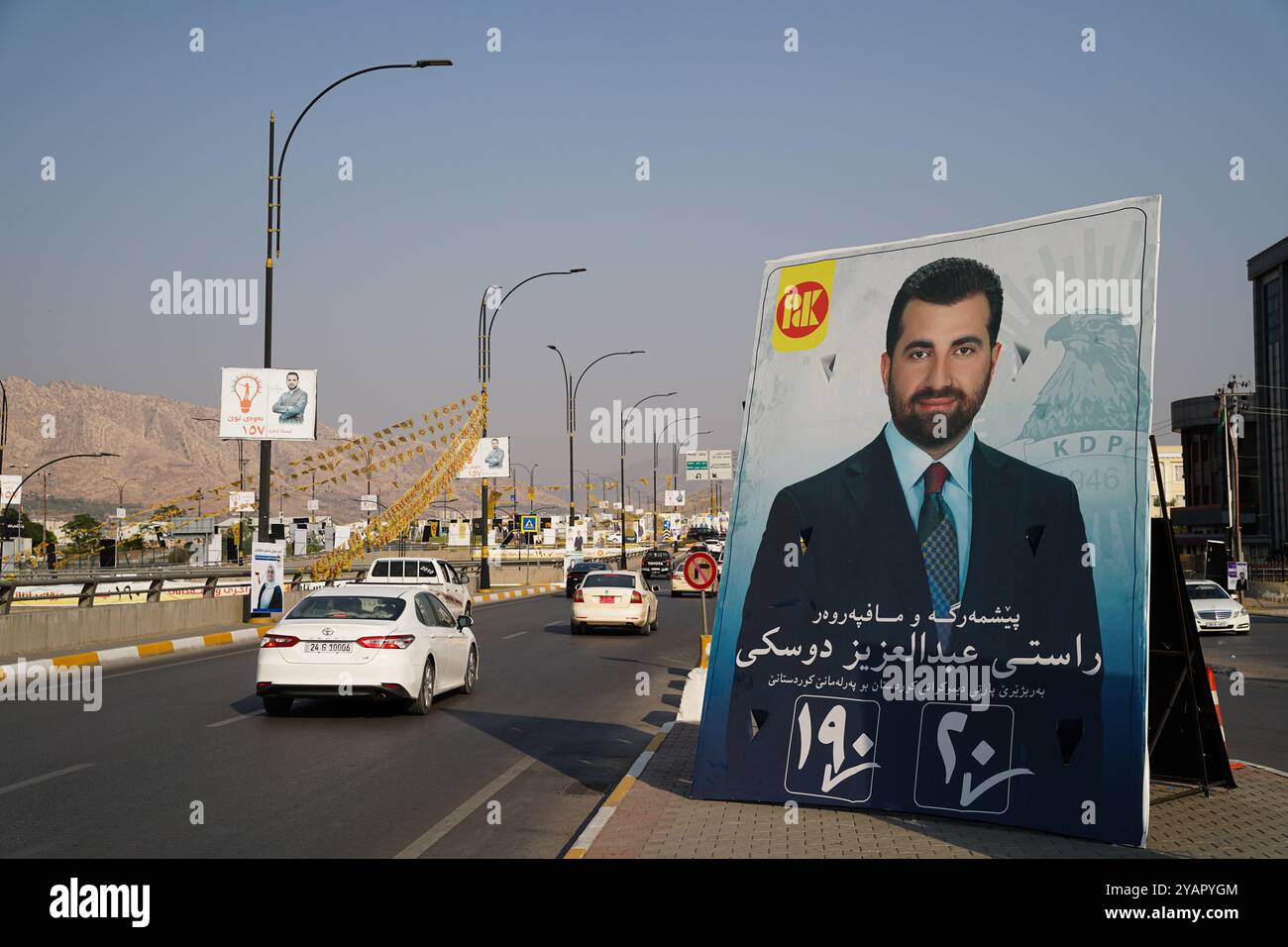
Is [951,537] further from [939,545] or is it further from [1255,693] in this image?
[1255,693]

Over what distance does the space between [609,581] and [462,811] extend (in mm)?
20039

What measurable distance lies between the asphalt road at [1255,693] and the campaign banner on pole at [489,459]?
94.0 feet

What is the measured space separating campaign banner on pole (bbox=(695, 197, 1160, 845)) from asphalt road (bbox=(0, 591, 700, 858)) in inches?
78.6

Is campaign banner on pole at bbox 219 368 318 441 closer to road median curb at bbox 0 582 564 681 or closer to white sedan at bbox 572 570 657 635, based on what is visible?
road median curb at bbox 0 582 564 681

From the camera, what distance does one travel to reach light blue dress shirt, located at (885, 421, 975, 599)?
8195 mm

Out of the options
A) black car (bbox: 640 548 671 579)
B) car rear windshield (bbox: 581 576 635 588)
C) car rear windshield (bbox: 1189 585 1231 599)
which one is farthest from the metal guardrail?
car rear windshield (bbox: 1189 585 1231 599)

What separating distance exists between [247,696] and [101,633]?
365 inches

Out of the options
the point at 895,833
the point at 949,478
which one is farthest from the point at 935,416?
the point at 895,833

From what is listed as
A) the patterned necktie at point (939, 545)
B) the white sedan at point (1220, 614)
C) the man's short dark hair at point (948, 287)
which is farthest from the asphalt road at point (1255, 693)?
the man's short dark hair at point (948, 287)

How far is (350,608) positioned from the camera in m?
14.7

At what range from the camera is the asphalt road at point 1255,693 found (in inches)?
480
